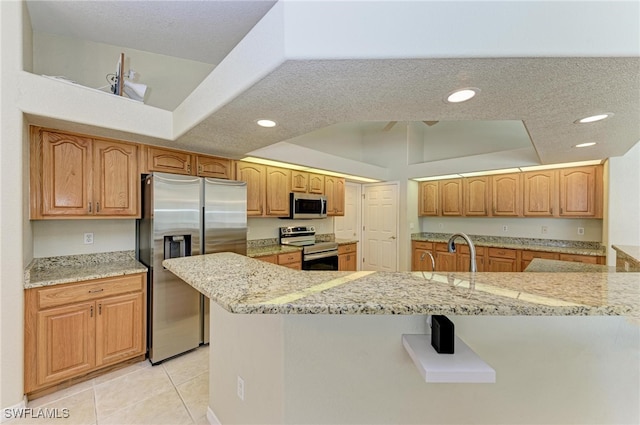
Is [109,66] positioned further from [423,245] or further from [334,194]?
[423,245]

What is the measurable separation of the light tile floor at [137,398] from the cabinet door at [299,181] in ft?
8.59

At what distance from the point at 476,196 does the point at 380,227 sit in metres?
1.92

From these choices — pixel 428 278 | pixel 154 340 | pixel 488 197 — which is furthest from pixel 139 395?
pixel 488 197

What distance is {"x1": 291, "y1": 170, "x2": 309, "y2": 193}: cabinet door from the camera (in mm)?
4145

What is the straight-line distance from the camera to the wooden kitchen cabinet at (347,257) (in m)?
4.70

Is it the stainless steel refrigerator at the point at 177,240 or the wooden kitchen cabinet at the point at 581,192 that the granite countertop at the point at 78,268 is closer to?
the stainless steel refrigerator at the point at 177,240

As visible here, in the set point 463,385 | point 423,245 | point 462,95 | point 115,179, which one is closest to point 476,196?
point 423,245

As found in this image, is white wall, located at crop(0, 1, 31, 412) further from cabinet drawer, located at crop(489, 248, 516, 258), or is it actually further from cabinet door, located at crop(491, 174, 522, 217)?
cabinet door, located at crop(491, 174, 522, 217)

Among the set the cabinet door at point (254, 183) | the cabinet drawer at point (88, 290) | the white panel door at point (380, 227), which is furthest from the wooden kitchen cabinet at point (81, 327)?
the white panel door at point (380, 227)

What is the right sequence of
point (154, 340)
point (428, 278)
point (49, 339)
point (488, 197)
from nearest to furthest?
point (428, 278), point (49, 339), point (154, 340), point (488, 197)

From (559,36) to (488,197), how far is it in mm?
4126

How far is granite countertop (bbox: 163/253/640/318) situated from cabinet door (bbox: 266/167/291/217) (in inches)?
97.2

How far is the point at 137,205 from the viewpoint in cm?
261

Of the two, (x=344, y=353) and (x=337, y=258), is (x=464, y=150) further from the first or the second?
(x=344, y=353)
